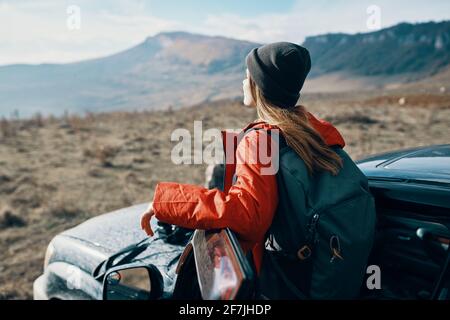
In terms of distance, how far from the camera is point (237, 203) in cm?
171

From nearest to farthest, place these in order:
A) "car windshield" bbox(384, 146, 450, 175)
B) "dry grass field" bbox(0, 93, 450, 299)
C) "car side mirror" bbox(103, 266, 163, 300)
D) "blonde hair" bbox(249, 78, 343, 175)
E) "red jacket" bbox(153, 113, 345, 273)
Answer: "red jacket" bbox(153, 113, 345, 273), "blonde hair" bbox(249, 78, 343, 175), "car side mirror" bbox(103, 266, 163, 300), "car windshield" bbox(384, 146, 450, 175), "dry grass field" bbox(0, 93, 450, 299)

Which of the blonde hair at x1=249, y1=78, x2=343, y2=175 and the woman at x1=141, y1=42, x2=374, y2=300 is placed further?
the blonde hair at x1=249, y1=78, x2=343, y2=175

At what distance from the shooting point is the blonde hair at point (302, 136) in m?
1.83

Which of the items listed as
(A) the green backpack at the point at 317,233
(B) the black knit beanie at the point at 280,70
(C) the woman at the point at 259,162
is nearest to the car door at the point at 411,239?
(A) the green backpack at the point at 317,233

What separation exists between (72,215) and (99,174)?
113 inches

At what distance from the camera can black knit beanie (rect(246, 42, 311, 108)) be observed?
6.47 ft

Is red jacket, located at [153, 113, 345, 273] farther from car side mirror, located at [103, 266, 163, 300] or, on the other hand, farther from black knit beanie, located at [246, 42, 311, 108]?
car side mirror, located at [103, 266, 163, 300]

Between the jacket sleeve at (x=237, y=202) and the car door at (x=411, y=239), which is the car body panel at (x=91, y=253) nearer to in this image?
the jacket sleeve at (x=237, y=202)

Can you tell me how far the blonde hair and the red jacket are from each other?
0.45 ft

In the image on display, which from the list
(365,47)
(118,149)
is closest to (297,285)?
(118,149)

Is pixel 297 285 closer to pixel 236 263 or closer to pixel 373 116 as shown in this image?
pixel 236 263

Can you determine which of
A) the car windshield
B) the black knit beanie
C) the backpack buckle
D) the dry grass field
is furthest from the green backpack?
the dry grass field

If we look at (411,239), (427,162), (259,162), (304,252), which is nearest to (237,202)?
(259,162)

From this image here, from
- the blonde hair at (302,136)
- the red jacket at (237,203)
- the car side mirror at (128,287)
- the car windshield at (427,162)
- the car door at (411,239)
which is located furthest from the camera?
the car windshield at (427,162)
